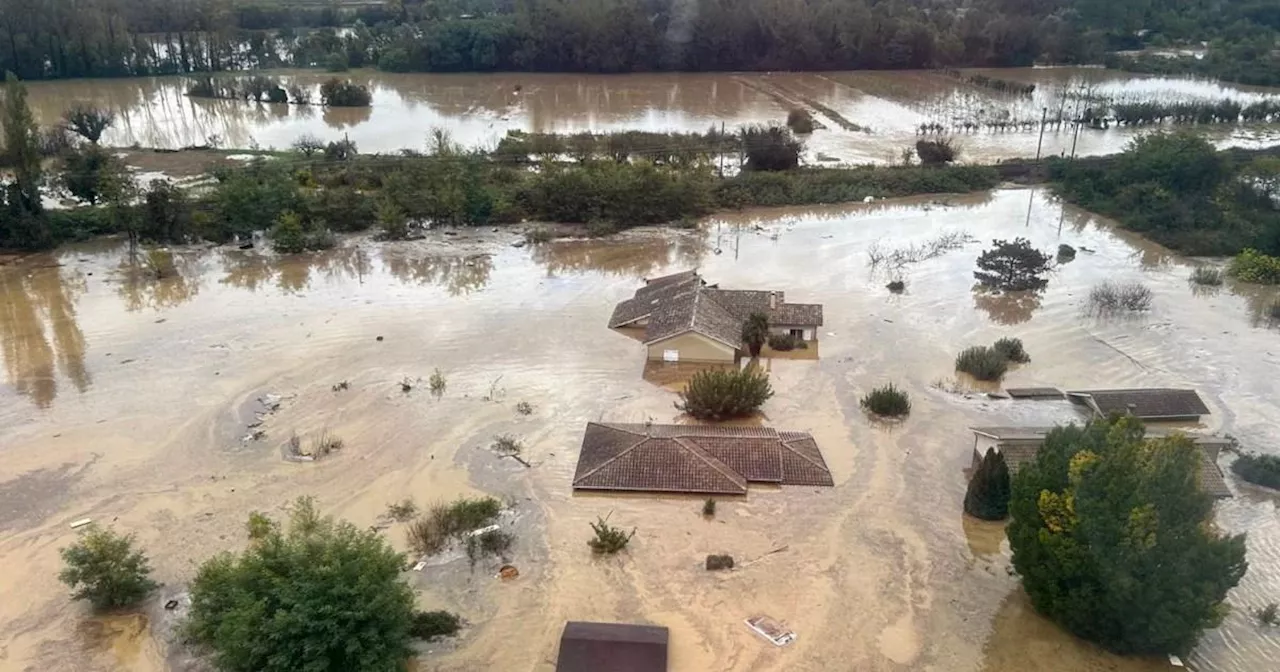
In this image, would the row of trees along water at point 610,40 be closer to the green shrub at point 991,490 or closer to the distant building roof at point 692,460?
the distant building roof at point 692,460

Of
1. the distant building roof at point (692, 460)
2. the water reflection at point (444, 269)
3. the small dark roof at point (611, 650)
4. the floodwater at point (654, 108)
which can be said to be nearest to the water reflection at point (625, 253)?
the water reflection at point (444, 269)

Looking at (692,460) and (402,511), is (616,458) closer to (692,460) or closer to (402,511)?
(692,460)

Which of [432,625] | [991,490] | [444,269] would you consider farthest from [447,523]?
[444,269]

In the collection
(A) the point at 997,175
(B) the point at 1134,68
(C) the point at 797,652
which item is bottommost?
(C) the point at 797,652

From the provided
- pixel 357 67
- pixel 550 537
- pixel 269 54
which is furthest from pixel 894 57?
pixel 550 537

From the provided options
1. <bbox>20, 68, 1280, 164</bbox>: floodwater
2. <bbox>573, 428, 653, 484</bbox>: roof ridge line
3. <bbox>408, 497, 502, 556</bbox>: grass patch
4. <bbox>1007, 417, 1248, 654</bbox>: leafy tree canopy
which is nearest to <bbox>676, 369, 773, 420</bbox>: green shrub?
<bbox>573, 428, 653, 484</bbox>: roof ridge line

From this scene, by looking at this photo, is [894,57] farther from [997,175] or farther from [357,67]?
[357,67]
